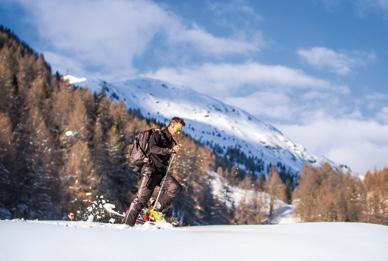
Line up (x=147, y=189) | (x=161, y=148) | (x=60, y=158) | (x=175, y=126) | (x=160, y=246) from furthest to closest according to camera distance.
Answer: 1. (x=60, y=158)
2. (x=175, y=126)
3. (x=147, y=189)
4. (x=161, y=148)
5. (x=160, y=246)

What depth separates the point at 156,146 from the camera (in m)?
11.9

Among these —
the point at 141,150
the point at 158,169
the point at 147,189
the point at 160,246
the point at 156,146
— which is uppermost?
the point at 156,146

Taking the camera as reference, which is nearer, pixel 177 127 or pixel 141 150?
pixel 141 150

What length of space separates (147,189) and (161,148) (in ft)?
3.56

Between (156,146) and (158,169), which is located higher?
(156,146)

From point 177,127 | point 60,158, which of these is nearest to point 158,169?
point 177,127

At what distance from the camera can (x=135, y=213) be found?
1195 cm

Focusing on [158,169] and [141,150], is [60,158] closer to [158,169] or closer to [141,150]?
[158,169]

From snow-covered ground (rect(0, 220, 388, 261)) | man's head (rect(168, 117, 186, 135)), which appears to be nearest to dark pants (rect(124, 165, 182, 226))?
man's head (rect(168, 117, 186, 135))

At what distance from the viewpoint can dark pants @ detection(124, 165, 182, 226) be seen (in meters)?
11.9

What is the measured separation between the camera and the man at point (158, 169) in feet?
39.1

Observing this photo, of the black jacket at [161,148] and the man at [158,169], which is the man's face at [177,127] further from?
the black jacket at [161,148]

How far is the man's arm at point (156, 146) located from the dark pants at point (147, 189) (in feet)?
1.54

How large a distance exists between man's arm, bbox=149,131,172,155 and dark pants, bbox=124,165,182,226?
471 mm
